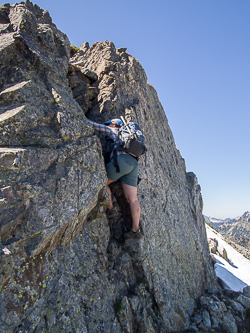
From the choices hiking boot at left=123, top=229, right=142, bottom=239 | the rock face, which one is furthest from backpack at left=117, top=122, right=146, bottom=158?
hiking boot at left=123, top=229, right=142, bottom=239

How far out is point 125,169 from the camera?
9.10 meters

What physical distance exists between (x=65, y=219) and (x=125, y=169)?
339cm

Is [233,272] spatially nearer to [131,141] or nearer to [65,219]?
[131,141]

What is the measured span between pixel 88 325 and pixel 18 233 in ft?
12.2

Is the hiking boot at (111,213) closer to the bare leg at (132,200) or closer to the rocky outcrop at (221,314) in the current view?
the bare leg at (132,200)

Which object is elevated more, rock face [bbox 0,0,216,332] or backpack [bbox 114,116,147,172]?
backpack [bbox 114,116,147,172]

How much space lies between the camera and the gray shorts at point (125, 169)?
9.08 metres

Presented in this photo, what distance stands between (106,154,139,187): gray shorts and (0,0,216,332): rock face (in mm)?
563

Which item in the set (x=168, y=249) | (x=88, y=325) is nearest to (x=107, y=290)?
(x=88, y=325)

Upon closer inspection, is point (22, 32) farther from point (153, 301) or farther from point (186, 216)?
point (186, 216)

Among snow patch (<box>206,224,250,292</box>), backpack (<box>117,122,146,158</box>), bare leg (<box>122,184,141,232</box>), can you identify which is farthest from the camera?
snow patch (<box>206,224,250,292</box>)

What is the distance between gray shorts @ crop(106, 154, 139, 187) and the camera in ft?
29.8

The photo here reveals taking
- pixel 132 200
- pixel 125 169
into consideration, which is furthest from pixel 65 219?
pixel 132 200

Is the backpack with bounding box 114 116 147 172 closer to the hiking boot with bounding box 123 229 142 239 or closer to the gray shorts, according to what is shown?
the gray shorts
